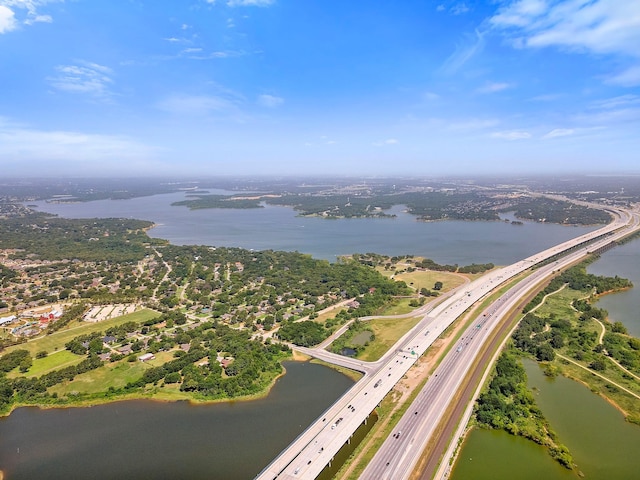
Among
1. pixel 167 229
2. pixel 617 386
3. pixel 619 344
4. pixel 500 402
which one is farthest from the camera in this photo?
pixel 167 229

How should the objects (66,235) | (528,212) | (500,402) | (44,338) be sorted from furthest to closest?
(528,212)
(66,235)
(44,338)
(500,402)

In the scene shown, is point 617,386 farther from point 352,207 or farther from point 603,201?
point 603,201

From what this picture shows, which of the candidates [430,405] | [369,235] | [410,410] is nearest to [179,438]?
[410,410]

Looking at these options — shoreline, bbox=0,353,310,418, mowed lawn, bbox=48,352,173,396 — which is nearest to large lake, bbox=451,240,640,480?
shoreline, bbox=0,353,310,418

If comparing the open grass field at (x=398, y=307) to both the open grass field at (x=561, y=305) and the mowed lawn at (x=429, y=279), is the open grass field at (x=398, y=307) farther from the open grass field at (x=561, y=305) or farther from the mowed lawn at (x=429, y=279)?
the open grass field at (x=561, y=305)

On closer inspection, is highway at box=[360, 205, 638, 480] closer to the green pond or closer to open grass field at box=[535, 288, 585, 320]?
the green pond

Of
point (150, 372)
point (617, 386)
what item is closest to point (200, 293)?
point (150, 372)
